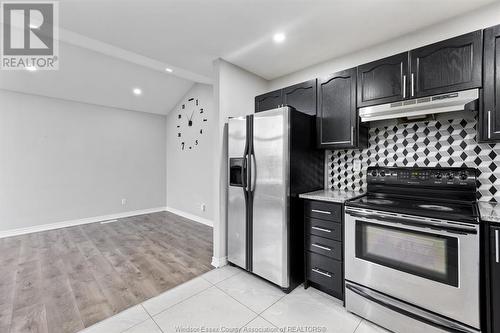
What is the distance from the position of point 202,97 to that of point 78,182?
3107 mm

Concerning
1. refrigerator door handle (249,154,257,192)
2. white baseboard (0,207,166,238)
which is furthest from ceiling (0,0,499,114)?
white baseboard (0,207,166,238)

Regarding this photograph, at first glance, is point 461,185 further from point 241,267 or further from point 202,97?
point 202,97

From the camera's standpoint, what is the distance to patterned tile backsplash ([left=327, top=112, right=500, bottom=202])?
1.92m

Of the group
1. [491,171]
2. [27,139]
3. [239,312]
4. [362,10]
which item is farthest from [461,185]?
[27,139]

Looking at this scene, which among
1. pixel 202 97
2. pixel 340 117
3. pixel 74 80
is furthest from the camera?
pixel 202 97

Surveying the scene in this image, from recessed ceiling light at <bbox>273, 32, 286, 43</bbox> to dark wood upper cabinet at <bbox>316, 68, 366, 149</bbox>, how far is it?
2.04ft

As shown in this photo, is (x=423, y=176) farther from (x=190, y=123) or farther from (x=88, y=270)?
(x=190, y=123)

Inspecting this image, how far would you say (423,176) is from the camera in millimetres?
2129

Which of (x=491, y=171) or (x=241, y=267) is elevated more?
(x=491, y=171)

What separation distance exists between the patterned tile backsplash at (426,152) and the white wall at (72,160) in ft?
15.1

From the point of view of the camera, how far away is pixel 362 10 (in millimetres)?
1979

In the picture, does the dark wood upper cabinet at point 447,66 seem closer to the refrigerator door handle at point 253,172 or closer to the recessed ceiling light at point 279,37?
the recessed ceiling light at point 279,37

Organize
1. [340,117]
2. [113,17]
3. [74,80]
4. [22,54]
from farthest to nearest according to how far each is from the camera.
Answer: [74,80] < [22,54] < [340,117] < [113,17]

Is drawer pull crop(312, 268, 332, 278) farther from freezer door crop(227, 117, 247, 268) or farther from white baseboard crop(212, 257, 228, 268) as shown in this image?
white baseboard crop(212, 257, 228, 268)
